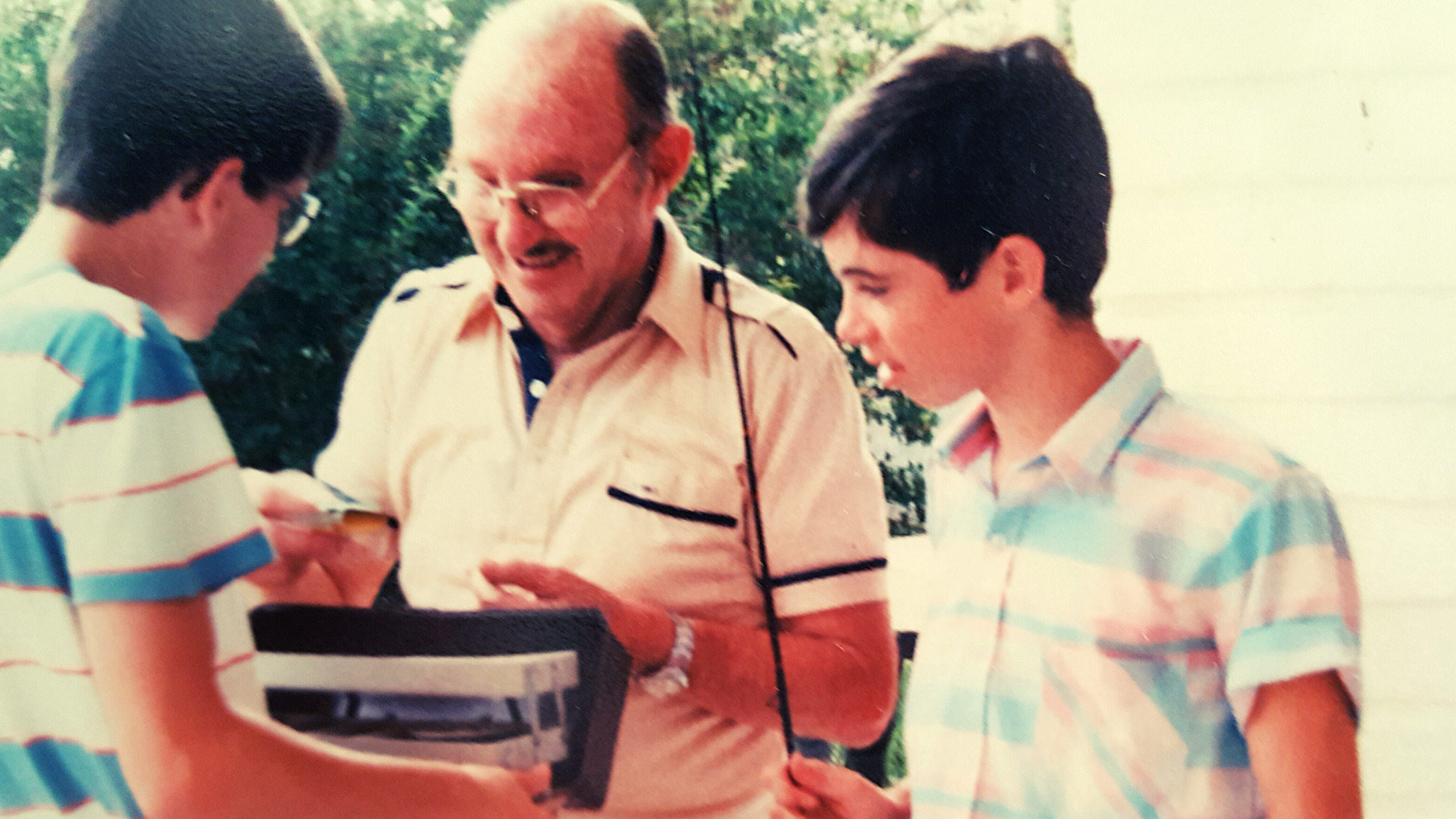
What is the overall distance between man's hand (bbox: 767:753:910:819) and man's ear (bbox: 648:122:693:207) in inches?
31.8

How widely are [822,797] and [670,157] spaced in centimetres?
91

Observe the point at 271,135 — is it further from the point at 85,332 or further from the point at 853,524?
the point at 853,524

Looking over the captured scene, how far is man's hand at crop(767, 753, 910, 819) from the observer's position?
151 cm

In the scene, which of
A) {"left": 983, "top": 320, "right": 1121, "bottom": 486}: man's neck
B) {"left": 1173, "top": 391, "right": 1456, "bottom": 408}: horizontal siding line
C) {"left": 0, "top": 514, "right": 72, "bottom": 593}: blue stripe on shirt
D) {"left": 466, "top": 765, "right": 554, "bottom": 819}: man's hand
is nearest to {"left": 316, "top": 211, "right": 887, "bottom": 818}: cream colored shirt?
{"left": 466, "top": 765, "right": 554, "bottom": 819}: man's hand

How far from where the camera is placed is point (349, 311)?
1580mm

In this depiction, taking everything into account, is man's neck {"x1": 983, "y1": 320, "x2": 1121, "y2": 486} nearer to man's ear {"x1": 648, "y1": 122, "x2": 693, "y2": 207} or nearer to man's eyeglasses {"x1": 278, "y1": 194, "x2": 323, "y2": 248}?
man's ear {"x1": 648, "y1": 122, "x2": 693, "y2": 207}

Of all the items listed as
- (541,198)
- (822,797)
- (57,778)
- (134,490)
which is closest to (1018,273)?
(541,198)

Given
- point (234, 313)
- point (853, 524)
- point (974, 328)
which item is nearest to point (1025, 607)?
point (853, 524)

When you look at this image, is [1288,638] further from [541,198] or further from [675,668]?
[541,198]

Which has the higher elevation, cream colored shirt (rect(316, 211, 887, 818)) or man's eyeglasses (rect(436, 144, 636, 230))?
man's eyeglasses (rect(436, 144, 636, 230))

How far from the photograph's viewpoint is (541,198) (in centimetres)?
149

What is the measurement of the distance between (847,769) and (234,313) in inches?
42.3

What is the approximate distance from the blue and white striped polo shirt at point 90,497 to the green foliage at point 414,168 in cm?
8

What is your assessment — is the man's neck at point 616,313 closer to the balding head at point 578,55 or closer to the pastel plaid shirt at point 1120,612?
the balding head at point 578,55
